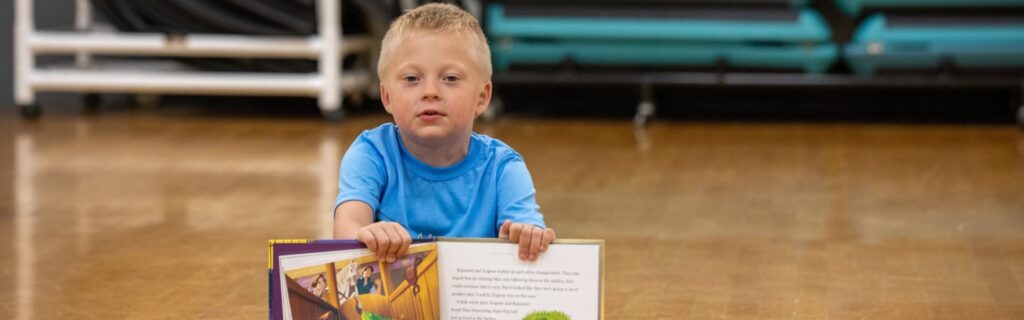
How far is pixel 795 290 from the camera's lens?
2.82 m

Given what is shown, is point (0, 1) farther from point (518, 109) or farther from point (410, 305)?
point (410, 305)

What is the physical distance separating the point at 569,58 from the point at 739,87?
0.77 meters

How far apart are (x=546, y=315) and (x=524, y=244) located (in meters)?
0.10

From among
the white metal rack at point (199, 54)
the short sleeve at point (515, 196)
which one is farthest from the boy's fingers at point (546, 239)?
the white metal rack at point (199, 54)

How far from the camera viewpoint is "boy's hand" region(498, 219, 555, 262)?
1.82m

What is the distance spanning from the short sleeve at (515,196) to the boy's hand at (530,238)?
13 centimetres

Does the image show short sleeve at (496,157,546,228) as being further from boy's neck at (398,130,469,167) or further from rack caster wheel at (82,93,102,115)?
rack caster wheel at (82,93,102,115)

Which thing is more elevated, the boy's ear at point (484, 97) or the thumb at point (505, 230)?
the boy's ear at point (484, 97)

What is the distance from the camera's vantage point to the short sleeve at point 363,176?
2002 mm

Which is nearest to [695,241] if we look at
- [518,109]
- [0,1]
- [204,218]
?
[204,218]

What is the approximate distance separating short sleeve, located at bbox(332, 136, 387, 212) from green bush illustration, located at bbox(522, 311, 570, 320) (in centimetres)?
29

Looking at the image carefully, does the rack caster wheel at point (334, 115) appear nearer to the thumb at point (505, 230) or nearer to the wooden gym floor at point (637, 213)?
the wooden gym floor at point (637, 213)

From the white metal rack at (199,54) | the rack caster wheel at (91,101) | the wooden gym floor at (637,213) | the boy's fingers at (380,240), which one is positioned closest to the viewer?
the boy's fingers at (380,240)

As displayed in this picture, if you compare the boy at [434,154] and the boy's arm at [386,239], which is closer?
the boy's arm at [386,239]
